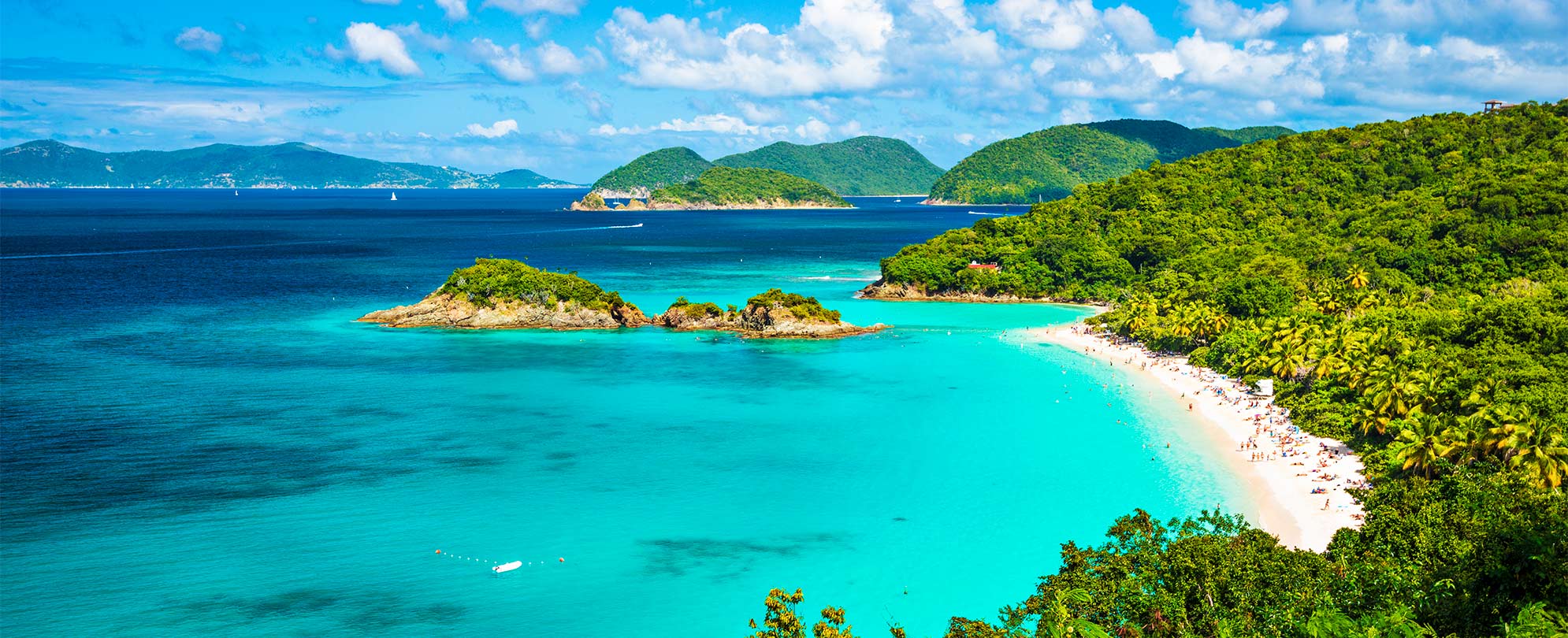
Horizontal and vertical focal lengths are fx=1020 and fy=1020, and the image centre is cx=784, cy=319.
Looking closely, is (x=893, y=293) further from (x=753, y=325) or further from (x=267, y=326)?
(x=267, y=326)

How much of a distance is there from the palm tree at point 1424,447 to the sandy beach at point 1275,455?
7.35ft

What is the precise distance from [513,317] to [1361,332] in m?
63.7

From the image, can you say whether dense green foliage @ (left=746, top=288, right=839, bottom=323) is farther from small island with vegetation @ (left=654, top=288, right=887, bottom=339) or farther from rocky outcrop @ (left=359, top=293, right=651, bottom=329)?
rocky outcrop @ (left=359, top=293, right=651, bottom=329)

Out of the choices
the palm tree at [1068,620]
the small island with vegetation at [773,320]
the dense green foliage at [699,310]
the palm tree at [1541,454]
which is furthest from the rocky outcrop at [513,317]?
the palm tree at [1068,620]

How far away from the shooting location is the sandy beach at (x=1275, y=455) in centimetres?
3759

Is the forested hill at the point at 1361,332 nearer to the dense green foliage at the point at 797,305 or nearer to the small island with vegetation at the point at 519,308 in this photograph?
the dense green foliage at the point at 797,305

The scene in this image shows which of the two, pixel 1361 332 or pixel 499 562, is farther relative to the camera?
pixel 1361 332

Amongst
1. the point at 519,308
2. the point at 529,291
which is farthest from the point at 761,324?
the point at 519,308

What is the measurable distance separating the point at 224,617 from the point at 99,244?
16491 centimetres

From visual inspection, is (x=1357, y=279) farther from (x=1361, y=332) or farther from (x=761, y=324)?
(x=761, y=324)

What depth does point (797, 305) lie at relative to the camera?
8475cm

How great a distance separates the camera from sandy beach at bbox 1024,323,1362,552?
123 ft

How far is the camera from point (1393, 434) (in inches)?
1703

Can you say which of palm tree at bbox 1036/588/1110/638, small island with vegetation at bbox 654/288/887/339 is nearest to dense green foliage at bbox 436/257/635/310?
small island with vegetation at bbox 654/288/887/339
